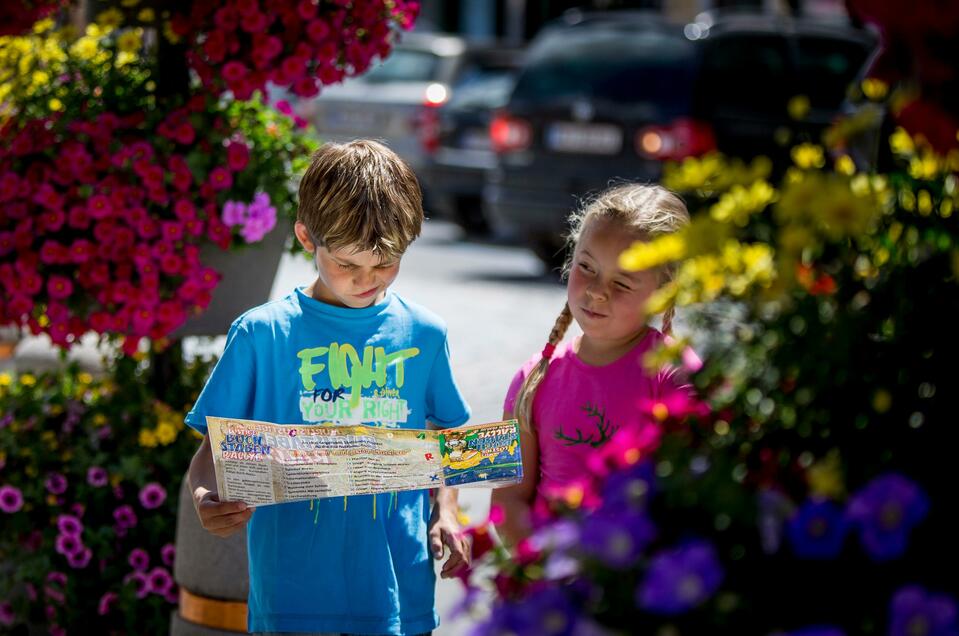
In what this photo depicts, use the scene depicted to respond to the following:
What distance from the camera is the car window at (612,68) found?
920 cm

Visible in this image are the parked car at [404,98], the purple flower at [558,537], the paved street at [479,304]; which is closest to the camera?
A: the purple flower at [558,537]

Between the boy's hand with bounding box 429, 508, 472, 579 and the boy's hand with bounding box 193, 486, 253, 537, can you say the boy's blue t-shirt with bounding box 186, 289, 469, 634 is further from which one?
the boy's hand with bounding box 193, 486, 253, 537

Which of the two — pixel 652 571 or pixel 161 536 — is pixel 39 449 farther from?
pixel 652 571

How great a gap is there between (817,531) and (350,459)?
113 cm

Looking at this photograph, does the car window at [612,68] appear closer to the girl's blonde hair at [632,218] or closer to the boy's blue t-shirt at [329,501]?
the girl's blonde hair at [632,218]

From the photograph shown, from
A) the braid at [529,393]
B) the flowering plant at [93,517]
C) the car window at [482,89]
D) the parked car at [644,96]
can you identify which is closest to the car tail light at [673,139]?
the parked car at [644,96]

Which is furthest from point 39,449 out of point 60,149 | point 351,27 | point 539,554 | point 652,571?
point 652,571

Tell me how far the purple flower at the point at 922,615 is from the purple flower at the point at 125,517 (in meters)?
2.79

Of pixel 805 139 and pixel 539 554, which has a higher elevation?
pixel 805 139

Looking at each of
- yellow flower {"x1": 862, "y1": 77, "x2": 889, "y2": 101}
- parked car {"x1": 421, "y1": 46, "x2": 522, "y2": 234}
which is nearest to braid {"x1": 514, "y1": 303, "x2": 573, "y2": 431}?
yellow flower {"x1": 862, "y1": 77, "x2": 889, "y2": 101}

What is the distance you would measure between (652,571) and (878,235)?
0.48 m

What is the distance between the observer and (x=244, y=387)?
2.40 meters

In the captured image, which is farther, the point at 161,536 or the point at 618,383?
the point at 161,536

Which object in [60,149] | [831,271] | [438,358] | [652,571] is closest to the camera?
[652,571]
